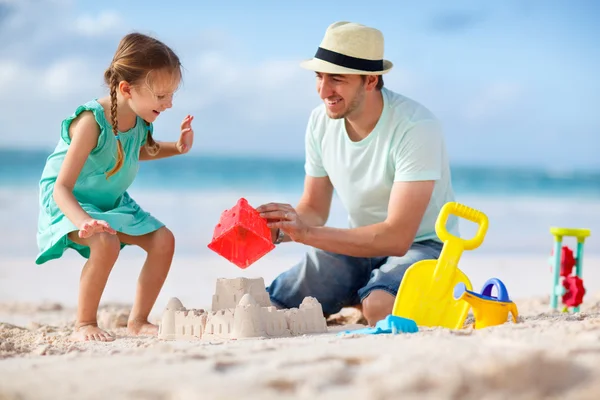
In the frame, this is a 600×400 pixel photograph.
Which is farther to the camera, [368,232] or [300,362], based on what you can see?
[368,232]

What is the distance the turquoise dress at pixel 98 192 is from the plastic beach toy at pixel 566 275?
81.8 inches

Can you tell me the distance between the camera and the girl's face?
9.91 feet

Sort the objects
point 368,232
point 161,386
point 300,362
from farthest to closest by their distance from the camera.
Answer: point 368,232
point 300,362
point 161,386

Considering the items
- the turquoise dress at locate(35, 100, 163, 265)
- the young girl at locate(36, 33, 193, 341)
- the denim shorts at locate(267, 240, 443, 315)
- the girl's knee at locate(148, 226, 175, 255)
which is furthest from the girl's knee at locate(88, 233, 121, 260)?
the denim shorts at locate(267, 240, 443, 315)

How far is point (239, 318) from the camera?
2.60 meters

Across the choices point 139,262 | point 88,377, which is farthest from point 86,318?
point 139,262

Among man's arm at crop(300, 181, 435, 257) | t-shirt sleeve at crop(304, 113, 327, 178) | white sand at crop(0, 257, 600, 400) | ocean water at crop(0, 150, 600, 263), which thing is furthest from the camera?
ocean water at crop(0, 150, 600, 263)

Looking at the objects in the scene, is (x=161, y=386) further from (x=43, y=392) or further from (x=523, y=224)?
(x=523, y=224)

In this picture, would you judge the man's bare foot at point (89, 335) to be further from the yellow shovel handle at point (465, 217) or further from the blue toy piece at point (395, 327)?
the yellow shovel handle at point (465, 217)

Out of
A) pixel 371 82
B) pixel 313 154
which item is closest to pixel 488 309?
pixel 371 82

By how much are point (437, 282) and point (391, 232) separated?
492mm

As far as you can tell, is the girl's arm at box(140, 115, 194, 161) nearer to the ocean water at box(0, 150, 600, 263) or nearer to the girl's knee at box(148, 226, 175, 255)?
the girl's knee at box(148, 226, 175, 255)

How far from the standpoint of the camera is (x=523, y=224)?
1029cm

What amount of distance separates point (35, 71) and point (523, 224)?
11.5 meters
